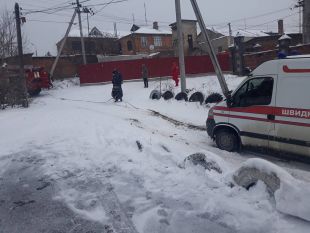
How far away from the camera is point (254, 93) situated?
307 inches

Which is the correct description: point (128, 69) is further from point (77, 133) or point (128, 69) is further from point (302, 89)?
point (302, 89)

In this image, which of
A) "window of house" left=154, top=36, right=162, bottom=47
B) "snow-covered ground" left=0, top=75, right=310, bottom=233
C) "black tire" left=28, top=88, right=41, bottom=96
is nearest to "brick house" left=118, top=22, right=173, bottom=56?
"window of house" left=154, top=36, right=162, bottom=47

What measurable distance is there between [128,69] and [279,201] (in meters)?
24.4

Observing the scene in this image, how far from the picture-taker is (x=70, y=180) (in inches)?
248

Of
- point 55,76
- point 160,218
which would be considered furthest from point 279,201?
point 55,76

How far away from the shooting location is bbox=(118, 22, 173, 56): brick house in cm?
5766

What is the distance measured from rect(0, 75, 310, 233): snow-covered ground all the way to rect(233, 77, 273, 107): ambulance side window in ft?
4.36

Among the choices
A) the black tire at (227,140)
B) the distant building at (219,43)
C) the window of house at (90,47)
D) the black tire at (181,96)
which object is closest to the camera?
the black tire at (227,140)

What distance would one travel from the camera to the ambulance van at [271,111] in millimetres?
6871

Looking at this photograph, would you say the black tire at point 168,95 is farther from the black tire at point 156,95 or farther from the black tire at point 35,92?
the black tire at point 35,92

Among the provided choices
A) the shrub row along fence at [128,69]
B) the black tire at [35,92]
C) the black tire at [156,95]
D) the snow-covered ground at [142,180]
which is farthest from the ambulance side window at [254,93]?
the black tire at [35,92]

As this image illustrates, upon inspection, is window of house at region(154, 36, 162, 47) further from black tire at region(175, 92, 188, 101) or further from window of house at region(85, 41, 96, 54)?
black tire at region(175, 92, 188, 101)

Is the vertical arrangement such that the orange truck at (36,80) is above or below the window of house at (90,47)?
below

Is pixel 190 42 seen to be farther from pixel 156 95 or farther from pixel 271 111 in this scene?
pixel 271 111
